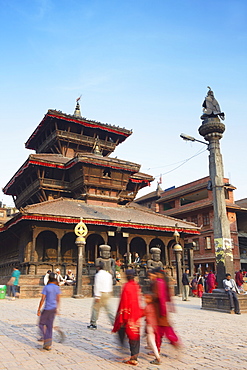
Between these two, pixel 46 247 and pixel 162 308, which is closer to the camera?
pixel 162 308

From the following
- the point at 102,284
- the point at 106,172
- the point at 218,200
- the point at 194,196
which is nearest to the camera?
the point at 102,284

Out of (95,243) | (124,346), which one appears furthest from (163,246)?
(124,346)

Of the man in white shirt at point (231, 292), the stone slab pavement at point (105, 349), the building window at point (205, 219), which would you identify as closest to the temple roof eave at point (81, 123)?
the building window at point (205, 219)

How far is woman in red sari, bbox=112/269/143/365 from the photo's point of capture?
5.51m

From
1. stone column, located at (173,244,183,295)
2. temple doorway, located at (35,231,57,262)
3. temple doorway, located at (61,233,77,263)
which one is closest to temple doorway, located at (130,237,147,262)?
temple doorway, located at (61,233,77,263)

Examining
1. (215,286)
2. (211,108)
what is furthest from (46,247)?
(211,108)

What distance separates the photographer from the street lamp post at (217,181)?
13.4 metres

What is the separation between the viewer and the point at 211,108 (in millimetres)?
15312

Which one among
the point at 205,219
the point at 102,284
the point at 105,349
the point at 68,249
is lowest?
the point at 105,349

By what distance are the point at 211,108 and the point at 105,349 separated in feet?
38.9

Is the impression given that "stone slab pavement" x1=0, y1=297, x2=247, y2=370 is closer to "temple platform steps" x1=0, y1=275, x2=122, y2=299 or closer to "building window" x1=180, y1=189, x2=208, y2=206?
"temple platform steps" x1=0, y1=275, x2=122, y2=299

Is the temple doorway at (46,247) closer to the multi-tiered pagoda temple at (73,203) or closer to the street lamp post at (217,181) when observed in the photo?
the multi-tiered pagoda temple at (73,203)

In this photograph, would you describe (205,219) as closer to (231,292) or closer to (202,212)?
(202,212)

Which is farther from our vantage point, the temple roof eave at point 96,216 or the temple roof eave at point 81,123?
the temple roof eave at point 81,123
